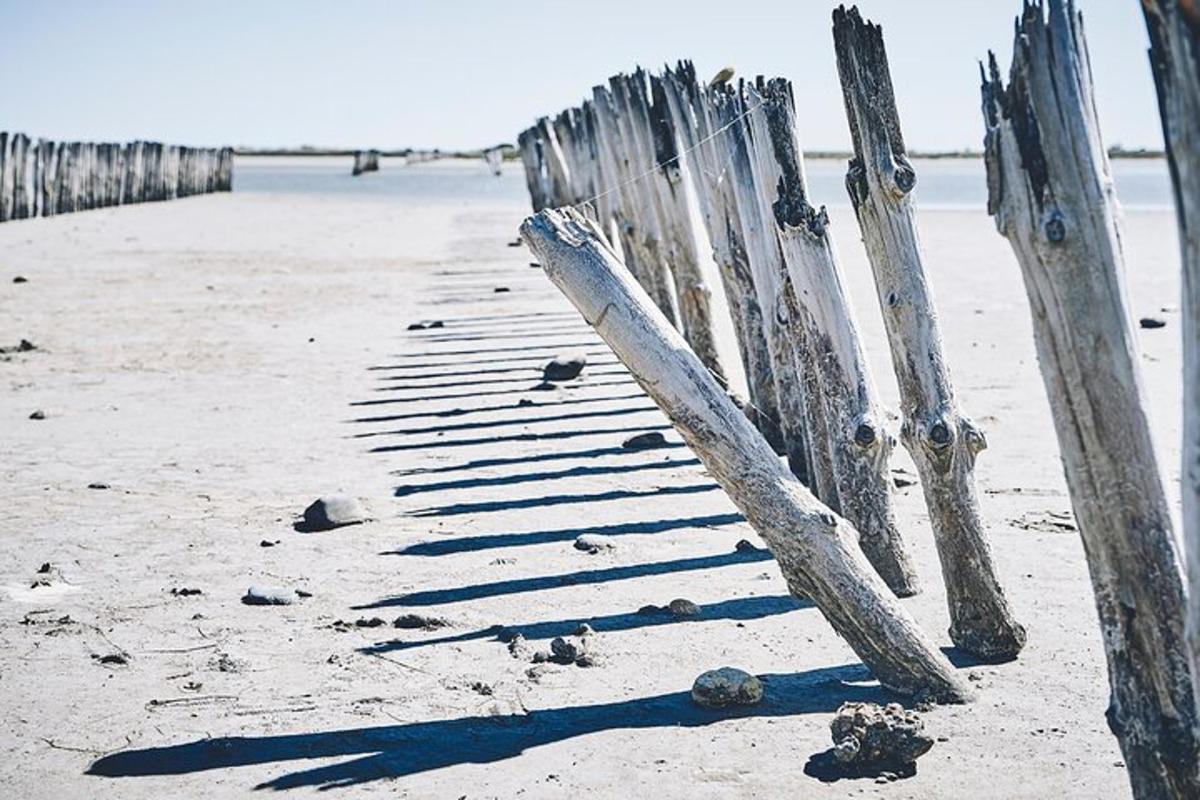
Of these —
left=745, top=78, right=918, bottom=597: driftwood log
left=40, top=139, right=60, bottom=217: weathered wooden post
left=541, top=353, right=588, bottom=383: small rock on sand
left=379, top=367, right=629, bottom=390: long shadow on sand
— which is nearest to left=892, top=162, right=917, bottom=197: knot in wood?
left=745, top=78, right=918, bottom=597: driftwood log

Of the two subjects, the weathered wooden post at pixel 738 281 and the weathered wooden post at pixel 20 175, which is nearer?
the weathered wooden post at pixel 738 281

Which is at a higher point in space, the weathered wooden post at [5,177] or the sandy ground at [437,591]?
the weathered wooden post at [5,177]

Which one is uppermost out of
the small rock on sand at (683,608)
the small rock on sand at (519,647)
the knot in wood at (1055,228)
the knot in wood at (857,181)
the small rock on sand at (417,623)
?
the knot in wood at (857,181)

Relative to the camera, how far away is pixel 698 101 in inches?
315

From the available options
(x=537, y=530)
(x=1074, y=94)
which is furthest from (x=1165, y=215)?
(x=1074, y=94)

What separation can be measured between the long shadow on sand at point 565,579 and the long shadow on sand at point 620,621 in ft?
1.34

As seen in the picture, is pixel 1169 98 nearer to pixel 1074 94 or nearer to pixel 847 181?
pixel 1074 94

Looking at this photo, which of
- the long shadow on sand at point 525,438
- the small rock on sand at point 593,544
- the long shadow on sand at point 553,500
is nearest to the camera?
the small rock on sand at point 593,544

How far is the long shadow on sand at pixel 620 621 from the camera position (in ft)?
15.6

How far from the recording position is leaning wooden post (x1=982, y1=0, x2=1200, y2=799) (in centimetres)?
277

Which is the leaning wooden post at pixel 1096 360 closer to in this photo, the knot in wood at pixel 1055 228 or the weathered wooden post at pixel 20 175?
the knot in wood at pixel 1055 228

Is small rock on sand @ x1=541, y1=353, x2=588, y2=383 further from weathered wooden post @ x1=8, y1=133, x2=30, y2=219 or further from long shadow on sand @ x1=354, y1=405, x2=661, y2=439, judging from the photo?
weathered wooden post @ x1=8, y1=133, x2=30, y2=219

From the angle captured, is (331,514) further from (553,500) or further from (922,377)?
(922,377)

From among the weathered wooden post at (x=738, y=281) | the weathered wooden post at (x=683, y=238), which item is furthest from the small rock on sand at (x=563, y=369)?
the weathered wooden post at (x=738, y=281)
